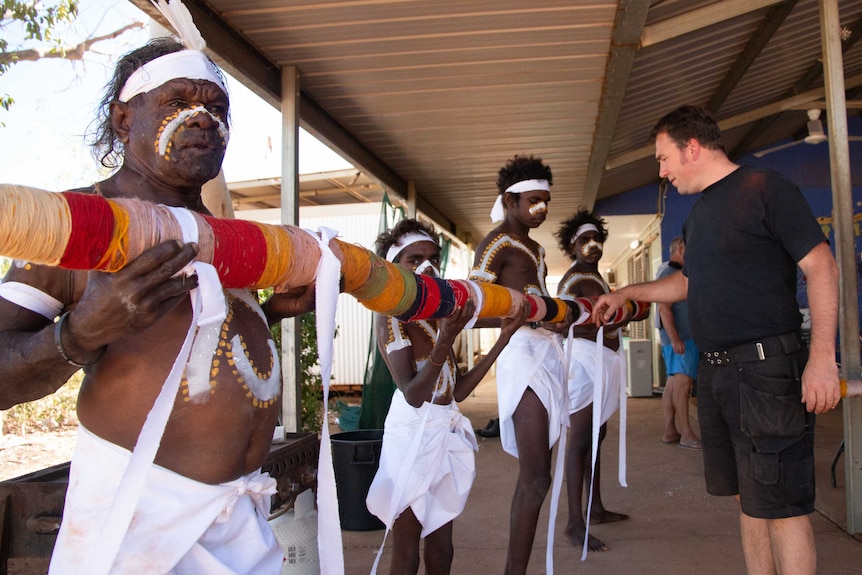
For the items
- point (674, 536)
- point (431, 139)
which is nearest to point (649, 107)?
point (431, 139)

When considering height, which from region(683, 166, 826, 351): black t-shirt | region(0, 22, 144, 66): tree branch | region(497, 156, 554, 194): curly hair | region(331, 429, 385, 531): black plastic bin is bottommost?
region(331, 429, 385, 531): black plastic bin

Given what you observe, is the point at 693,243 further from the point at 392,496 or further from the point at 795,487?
the point at 392,496

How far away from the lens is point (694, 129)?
3.04 meters

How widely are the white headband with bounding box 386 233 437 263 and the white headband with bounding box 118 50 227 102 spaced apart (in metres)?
1.81

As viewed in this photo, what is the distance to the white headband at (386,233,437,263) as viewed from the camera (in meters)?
3.48

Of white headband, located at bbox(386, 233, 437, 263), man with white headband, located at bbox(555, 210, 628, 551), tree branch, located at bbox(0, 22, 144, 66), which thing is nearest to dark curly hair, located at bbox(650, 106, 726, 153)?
white headband, located at bbox(386, 233, 437, 263)

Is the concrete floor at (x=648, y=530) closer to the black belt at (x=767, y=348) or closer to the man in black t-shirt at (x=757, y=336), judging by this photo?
the man in black t-shirt at (x=757, y=336)

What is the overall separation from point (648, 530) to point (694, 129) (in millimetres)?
2819

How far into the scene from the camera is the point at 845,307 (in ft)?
13.3

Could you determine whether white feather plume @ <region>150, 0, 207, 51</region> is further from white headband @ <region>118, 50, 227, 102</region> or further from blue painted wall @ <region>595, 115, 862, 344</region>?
blue painted wall @ <region>595, 115, 862, 344</region>

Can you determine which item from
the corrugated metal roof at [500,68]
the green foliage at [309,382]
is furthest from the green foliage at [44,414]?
the corrugated metal roof at [500,68]

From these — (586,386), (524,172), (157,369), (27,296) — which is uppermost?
(524,172)

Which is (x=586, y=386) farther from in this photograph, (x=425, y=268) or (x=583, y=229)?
(x=425, y=268)

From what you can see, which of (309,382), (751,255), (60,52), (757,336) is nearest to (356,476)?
(309,382)
